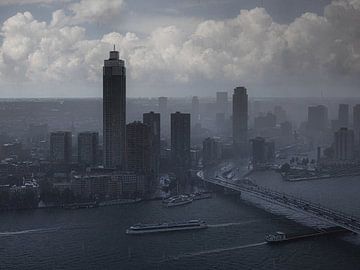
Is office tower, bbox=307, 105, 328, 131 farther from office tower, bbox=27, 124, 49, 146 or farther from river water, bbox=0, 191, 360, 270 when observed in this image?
office tower, bbox=27, 124, 49, 146

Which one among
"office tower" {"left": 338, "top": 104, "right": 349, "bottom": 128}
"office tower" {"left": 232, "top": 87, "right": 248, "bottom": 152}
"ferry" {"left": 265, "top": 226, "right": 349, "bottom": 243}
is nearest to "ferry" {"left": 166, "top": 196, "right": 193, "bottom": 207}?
"ferry" {"left": 265, "top": 226, "right": 349, "bottom": 243}

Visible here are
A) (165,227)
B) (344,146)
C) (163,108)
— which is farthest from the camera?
(163,108)

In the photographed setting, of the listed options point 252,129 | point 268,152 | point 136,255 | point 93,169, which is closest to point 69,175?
point 93,169

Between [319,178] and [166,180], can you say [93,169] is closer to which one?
[166,180]

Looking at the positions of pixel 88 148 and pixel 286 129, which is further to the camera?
pixel 286 129

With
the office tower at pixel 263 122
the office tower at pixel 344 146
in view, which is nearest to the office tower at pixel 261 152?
the office tower at pixel 263 122

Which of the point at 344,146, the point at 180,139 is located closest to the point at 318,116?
the point at 344,146

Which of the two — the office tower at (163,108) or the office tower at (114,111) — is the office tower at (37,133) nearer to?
the office tower at (163,108)

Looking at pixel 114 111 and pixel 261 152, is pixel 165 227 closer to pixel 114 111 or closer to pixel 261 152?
pixel 114 111
